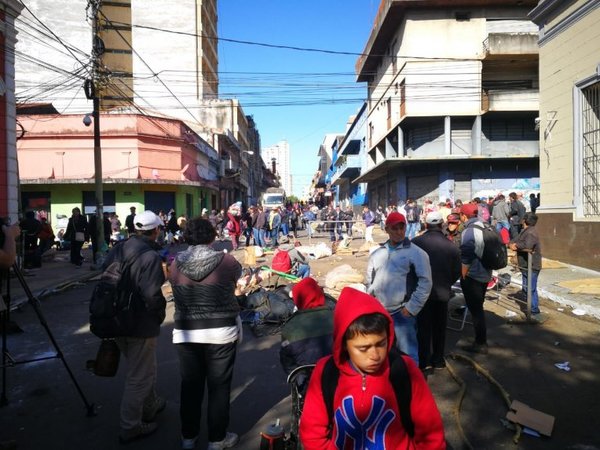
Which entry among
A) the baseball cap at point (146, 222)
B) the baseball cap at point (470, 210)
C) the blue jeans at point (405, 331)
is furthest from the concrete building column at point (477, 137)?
the baseball cap at point (146, 222)

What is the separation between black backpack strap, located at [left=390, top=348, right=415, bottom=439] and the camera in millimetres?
1833

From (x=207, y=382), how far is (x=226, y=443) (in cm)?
51

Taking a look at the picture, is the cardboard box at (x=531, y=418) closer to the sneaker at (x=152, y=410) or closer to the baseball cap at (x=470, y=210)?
the baseball cap at (x=470, y=210)

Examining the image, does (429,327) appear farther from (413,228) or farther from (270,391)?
(413,228)

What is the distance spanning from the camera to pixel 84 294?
369 inches

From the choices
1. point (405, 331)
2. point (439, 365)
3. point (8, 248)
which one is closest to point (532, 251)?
point (439, 365)

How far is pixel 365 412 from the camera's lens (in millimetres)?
1815

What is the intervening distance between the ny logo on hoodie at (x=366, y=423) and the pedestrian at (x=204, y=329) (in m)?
1.39

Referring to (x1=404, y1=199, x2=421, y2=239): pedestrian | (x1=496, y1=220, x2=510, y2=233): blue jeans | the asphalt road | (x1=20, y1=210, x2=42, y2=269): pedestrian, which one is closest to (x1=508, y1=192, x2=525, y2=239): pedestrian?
(x1=496, y1=220, x2=510, y2=233): blue jeans

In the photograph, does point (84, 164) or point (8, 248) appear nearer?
point (8, 248)

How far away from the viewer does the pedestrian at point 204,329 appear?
3002 mm

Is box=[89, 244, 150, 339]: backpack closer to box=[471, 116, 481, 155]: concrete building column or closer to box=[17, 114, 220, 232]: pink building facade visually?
box=[17, 114, 220, 232]: pink building facade

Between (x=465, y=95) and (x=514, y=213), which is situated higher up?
(x=465, y=95)

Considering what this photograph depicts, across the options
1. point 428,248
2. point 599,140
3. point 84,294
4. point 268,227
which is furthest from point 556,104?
point 84,294
